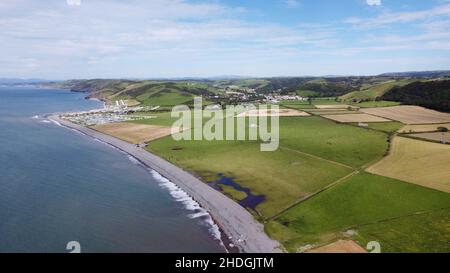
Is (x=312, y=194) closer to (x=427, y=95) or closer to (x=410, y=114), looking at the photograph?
(x=410, y=114)

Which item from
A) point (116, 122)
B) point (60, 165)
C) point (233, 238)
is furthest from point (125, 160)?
point (116, 122)

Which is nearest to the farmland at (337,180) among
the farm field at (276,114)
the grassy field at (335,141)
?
the grassy field at (335,141)

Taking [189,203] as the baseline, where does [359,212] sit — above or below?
above

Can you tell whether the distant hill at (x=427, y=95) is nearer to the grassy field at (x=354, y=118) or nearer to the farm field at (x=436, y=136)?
the grassy field at (x=354, y=118)

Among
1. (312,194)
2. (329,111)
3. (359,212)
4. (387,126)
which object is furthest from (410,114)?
(359,212)

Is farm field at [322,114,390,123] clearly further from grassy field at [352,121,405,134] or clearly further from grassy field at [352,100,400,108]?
grassy field at [352,100,400,108]

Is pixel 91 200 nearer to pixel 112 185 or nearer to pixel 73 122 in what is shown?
pixel 112 185

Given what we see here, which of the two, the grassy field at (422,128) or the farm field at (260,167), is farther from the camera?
the grassy field at (422,128)

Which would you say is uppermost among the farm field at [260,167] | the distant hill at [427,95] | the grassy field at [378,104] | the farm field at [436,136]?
the distant hill at [427,95]
